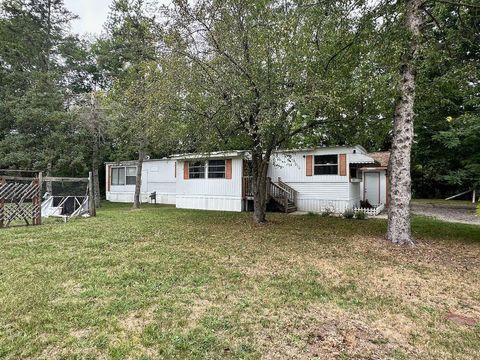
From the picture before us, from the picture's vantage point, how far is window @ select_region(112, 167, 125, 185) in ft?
65.5

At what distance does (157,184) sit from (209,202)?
18.1 feet

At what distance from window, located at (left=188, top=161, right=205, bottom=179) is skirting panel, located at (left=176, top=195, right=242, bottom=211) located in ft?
3.40

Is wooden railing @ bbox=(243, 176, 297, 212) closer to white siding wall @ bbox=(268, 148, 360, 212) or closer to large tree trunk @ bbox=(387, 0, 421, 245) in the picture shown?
white siding wall @ bbox=(268, 148, 360, 212)

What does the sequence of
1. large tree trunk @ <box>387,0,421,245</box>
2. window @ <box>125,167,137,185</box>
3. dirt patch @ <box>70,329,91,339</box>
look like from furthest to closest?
1. window @ <box>125,167,137,185</box>
2. large tree trunk @ <box>387,0,421,245</box>
3. dirt patch @ <box>70,329,91,339</box>

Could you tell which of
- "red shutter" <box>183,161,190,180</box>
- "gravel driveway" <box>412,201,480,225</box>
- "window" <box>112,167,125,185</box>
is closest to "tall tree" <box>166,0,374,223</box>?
"red shutter" <box>183,161,190,180</box>

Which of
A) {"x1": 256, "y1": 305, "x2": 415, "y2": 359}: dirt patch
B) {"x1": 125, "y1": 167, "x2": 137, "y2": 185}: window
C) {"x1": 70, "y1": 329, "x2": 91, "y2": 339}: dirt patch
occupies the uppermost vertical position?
{"x1": 125, "y1": 167, "x2": 137, "y2": 185}: window

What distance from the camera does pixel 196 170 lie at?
49.5ft

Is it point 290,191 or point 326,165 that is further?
point 290,191

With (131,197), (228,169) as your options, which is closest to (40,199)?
(228,169)

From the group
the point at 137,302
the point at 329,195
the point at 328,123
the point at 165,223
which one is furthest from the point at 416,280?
the point at 329,195

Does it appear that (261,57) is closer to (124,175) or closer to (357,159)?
(357,159)

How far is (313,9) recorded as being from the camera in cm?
723

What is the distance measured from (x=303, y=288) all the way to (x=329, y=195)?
31.9 feet

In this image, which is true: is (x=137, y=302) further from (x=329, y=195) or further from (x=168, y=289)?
(x=329, y=195)
